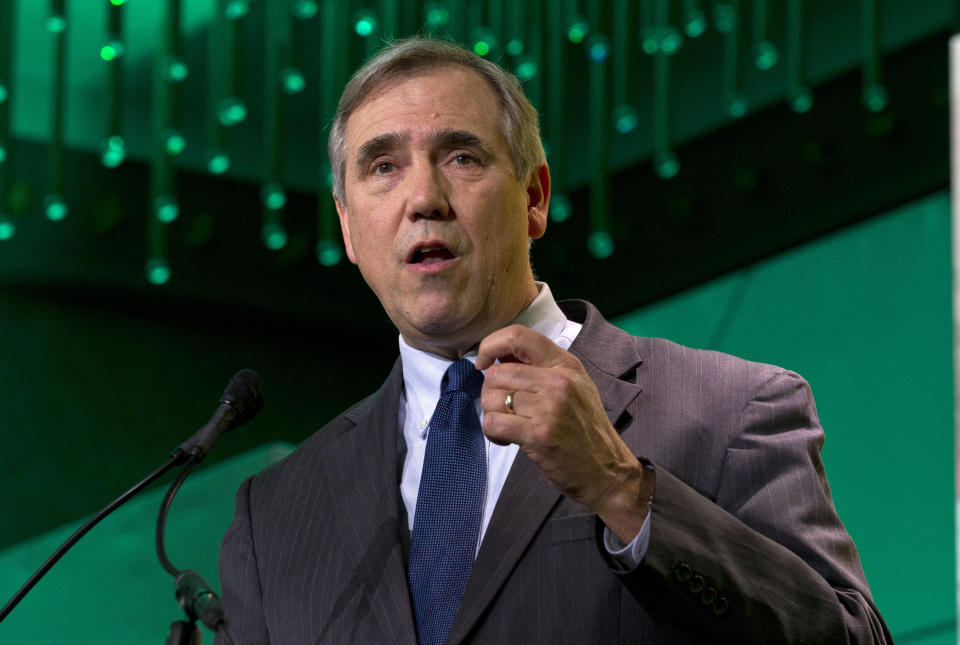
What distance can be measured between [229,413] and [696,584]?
2.07 ft

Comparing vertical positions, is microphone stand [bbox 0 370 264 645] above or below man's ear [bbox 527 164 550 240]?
below

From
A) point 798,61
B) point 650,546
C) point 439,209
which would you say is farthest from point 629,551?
point 798,61

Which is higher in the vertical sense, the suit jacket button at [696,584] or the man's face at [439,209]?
the man's face at [439,209]

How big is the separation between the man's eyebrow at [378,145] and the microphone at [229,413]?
1.25 ft

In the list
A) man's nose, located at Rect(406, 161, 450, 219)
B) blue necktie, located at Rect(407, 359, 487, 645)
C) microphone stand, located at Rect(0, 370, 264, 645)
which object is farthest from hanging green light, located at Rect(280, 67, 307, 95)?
microphone stand, located at Rect(0, 370, 264, 645)

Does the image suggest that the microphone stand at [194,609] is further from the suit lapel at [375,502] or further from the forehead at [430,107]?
the forehead at [430,107]

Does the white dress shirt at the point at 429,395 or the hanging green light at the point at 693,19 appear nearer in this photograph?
the white dress shirt at the point at 429,395

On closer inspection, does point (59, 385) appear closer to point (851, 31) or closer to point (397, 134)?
point (851, 31)

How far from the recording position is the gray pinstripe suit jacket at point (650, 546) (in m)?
1.53

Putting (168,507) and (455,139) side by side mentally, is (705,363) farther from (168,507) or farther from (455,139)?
(168,507)

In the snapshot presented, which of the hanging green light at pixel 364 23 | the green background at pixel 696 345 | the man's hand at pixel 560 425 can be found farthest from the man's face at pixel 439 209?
the hanging green light at pixel 364 23

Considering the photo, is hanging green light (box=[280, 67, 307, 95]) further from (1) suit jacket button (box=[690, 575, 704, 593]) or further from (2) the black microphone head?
(1) suit jacket button (box=[690, 575, 704, 593])

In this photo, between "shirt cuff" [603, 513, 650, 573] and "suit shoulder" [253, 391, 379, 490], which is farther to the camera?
"suit shoulder" [253, 391, 379, 490]

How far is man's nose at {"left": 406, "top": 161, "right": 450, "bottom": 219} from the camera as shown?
1.90 metres
